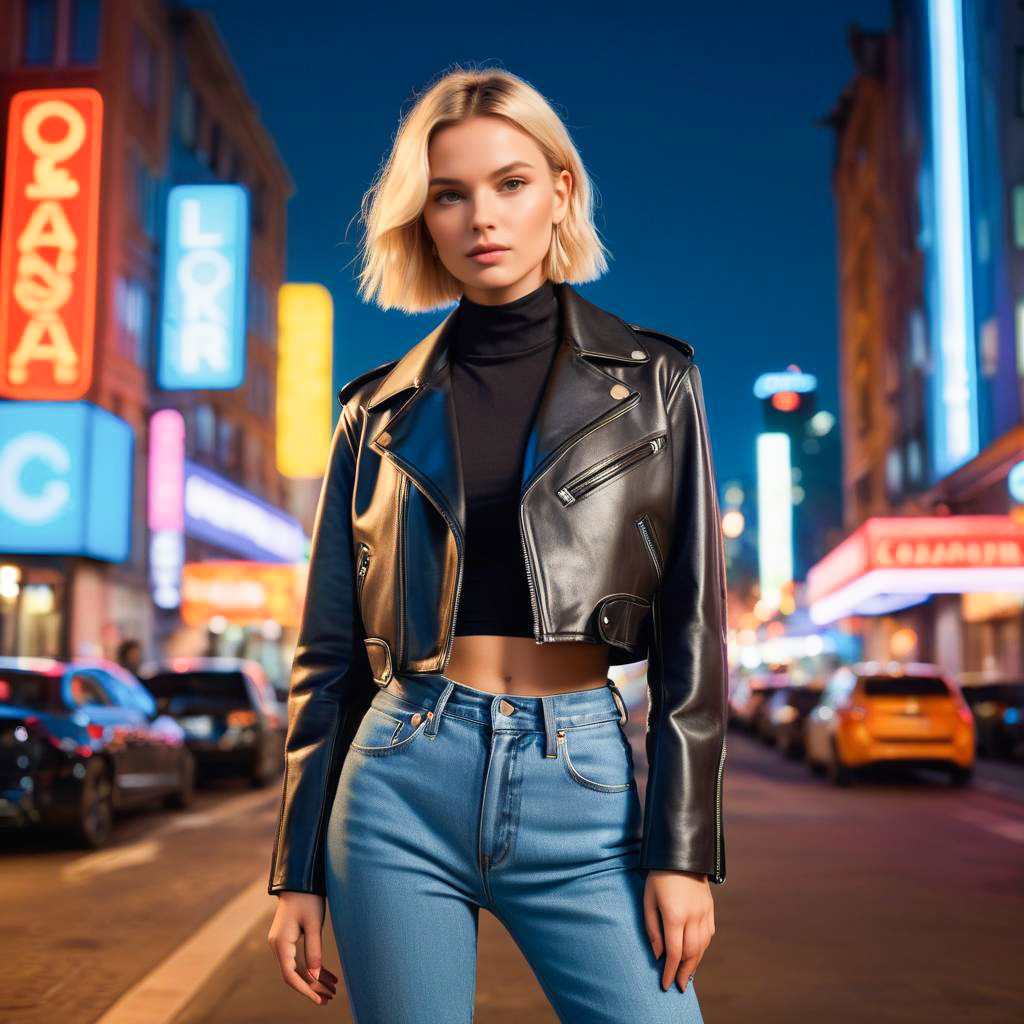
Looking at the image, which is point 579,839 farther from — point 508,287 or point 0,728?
point 0,728

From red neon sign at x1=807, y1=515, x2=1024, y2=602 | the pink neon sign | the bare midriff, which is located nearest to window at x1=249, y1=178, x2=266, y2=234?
the pink neon sign

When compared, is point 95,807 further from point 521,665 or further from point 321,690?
point 521,665

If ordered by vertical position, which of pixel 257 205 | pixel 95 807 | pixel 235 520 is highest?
pixel 257 205

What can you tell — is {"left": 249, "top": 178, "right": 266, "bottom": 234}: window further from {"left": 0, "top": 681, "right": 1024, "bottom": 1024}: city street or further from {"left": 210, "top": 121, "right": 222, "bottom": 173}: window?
{"left": 0, "top": 681, "right": 1024, "bottom": 1024}: city street

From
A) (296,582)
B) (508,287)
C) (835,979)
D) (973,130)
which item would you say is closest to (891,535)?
(973,130)

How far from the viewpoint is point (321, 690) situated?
2.38m

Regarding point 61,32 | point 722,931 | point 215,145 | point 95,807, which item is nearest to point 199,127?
point 215,145

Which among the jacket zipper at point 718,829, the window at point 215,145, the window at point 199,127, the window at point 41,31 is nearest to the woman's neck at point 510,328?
the jacket zipper at point 718,829

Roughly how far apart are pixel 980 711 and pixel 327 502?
900 inches

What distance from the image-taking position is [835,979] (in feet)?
20.9

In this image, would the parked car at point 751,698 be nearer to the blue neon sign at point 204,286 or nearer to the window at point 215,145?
Answer: the blue neon sign at point 204,286

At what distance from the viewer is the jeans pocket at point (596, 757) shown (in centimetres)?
216

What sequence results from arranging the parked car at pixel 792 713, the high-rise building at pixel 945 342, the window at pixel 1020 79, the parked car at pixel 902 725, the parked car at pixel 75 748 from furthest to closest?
1. the window at pixel 1020 79
2. the high-rise building at pixel 945 342
3. the parked car at pixel 792 713
4. the parked car at pixel 902 725
5. the parked car at pixel 75 748

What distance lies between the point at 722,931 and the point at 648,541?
585 cm
